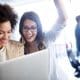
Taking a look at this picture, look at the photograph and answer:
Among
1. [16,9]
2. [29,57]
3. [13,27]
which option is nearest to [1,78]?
[29,57]

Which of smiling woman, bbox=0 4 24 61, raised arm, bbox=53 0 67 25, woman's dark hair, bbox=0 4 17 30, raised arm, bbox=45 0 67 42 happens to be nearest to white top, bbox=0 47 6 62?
smiling woman, bbox=0 4 24 61

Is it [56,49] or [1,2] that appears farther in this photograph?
[56,49]

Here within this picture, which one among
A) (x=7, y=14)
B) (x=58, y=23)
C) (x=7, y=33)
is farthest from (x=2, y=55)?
(x=58, y=23)

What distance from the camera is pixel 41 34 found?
3.98 ft

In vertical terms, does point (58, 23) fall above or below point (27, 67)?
above

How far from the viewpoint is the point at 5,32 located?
1133 mm

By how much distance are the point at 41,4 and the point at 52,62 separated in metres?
0.39

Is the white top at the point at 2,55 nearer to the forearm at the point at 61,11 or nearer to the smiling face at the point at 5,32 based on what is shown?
the smiling face at the point at 5,32

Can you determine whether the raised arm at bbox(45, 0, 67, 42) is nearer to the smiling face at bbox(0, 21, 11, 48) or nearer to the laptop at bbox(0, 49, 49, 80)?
the laptop at bbox(0, 49, 49, 80)

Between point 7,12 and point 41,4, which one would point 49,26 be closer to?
point 41,4

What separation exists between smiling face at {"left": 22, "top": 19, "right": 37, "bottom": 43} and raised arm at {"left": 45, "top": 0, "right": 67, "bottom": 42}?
9 centimetres

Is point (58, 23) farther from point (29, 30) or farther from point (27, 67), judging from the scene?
point (27, 67)

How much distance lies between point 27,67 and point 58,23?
1.16 ft

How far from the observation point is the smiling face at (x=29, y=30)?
118 centimetres
